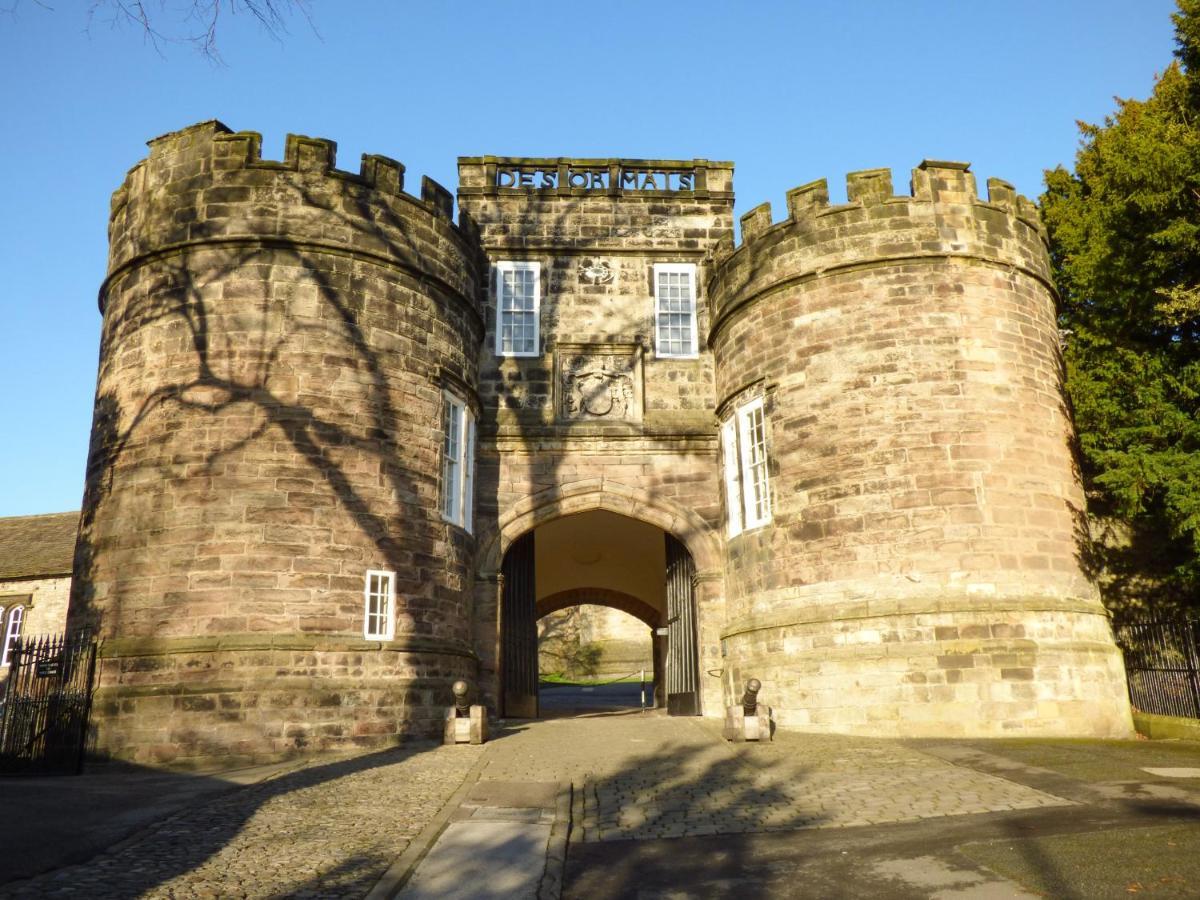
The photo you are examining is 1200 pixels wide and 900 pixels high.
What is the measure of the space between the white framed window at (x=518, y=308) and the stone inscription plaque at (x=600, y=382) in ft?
2.14

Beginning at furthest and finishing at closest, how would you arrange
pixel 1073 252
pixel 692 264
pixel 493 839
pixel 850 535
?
1. pixel 692 264
2. pixel 1073 252
3. pixel 850 535
4. pixel 493 839

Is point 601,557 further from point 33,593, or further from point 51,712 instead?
point 33,593

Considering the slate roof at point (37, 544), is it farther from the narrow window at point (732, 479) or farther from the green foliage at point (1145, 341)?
the green foliage at point (1145, 341)

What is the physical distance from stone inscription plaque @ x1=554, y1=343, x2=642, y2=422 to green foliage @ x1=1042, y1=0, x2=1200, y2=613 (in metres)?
7.20

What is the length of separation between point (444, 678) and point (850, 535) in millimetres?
6186

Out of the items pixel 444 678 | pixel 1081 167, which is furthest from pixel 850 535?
pixel 1081 167

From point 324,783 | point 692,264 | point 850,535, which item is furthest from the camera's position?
point 692,264

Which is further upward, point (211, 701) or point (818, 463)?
point (818, 463)

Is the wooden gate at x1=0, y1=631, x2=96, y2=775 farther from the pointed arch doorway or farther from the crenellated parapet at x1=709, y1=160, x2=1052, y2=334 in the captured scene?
the crenellated parapet at x1=709, y1=160, x2=1052, y2=334

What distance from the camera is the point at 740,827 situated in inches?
272

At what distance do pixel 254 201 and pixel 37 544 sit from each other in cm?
1964

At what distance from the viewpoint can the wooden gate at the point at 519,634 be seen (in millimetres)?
15891

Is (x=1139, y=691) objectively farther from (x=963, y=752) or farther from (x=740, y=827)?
(x=740, y=827)

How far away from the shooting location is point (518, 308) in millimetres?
17000
